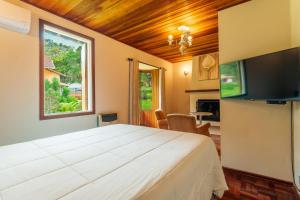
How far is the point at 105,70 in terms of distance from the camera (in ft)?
10.6

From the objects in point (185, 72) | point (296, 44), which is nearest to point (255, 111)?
point (296, 44)

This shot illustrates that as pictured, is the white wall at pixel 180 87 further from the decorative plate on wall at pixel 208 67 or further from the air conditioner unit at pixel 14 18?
the air conditioner unit at pixel 14 18

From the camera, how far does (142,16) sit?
2.58 meters

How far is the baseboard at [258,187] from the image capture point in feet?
5.81

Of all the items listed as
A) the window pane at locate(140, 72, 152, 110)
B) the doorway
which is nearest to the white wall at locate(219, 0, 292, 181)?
the doorway

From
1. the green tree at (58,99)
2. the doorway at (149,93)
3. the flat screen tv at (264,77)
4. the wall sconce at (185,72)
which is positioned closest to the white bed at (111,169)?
the flat screen tv at (264,77)

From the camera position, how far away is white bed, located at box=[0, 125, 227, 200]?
729 millimetres

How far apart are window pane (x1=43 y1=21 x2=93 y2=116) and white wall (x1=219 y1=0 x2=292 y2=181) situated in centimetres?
241

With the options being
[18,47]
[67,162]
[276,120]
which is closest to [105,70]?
[18,47]

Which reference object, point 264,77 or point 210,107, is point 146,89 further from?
point 264,77

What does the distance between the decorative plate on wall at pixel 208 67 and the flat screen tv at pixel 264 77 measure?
2344 millimetres

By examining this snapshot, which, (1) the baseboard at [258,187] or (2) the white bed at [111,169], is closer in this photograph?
(2) the white bed at [111,169]

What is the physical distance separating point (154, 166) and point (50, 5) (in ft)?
8.54

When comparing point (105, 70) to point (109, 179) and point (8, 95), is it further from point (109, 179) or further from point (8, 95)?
point (109, 179)
